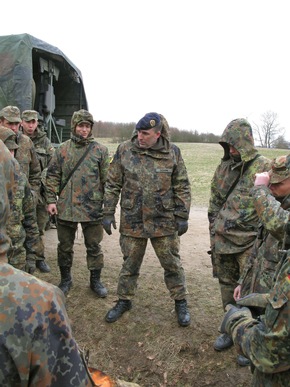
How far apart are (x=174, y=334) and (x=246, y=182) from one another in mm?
1659

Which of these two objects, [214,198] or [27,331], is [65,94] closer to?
[214,198]

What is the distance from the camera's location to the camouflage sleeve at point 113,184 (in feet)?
13.2

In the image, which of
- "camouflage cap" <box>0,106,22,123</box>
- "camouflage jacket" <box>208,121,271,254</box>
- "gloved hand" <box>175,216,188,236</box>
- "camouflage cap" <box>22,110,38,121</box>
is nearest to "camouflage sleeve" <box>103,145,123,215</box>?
"gloved hand" <box>175,216,188,236</box>

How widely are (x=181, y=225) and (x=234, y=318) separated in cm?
212

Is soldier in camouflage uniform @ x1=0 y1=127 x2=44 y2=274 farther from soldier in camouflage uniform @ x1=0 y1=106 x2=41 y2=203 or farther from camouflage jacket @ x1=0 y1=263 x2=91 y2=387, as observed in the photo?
camouflage jacket @ x1=0 y1=263 x2=91 y2=387

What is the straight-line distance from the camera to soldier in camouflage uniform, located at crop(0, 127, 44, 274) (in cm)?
333

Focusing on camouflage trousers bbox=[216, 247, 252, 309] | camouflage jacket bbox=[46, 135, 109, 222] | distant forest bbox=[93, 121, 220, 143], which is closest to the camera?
camouflage trousers bbox=[216, 247, 252, 309]

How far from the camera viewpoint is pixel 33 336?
1.10 m

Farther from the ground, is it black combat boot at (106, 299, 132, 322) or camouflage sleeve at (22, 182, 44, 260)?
camouflage sleeve at (22, 182, 44, 260)

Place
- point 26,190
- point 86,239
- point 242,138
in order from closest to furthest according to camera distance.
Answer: point 26,190 → point 242,138 → point 86,239

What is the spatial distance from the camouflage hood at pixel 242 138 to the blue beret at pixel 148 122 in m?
0.69

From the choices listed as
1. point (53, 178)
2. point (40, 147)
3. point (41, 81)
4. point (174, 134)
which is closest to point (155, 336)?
point (53, 178)

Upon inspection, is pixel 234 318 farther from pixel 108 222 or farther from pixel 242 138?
pixel 108 222

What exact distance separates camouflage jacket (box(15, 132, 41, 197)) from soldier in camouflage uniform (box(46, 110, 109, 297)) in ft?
2.14
